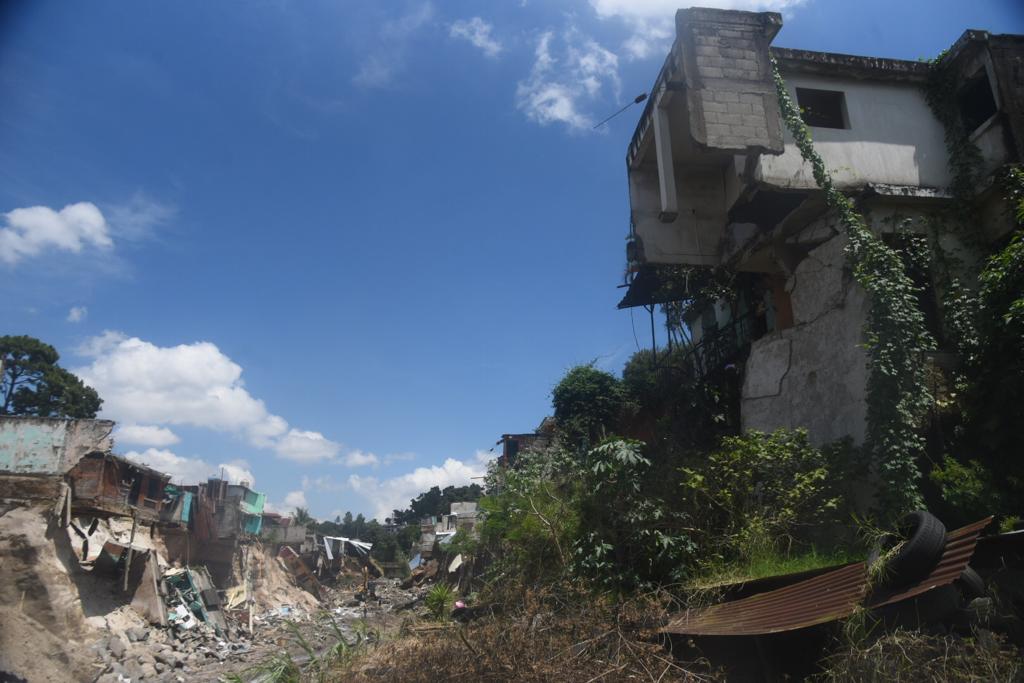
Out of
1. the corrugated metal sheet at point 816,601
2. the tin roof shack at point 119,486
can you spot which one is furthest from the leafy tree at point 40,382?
the corrugated metal sheet at point 816,601

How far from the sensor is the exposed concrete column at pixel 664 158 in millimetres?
10023

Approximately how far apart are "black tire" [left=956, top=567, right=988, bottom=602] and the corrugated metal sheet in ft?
0.64

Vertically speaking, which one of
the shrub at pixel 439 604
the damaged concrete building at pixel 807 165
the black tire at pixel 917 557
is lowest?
the shrub at pixel 439 604

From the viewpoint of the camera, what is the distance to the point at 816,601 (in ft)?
17.1

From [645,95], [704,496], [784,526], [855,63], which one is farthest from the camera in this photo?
[645,95]

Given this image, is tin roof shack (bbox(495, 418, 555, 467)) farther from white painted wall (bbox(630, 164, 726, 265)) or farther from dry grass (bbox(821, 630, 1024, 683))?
dry grass (bbox(821, 630, 1024, 683))

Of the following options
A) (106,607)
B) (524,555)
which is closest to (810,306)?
(524,555)

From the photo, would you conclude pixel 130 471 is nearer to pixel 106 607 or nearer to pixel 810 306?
pixel 106 607

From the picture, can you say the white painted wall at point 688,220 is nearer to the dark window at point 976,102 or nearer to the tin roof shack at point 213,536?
the dark window at point 976,102

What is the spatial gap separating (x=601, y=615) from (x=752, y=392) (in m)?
5.41

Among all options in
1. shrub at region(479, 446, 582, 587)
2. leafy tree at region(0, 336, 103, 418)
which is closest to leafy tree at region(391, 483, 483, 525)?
leafy tree at region(0, 336, 103, 418)

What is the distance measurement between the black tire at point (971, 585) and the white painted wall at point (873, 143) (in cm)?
624

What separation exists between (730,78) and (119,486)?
2521 centimetres

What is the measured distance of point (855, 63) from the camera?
10.2 metres
